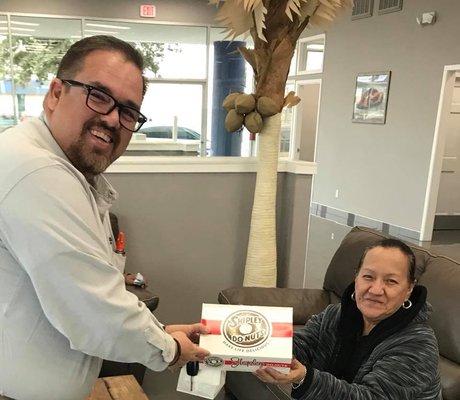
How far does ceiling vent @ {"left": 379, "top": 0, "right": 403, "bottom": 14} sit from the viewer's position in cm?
610

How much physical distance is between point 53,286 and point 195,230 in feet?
7.14

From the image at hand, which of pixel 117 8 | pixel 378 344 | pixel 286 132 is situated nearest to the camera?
pixel 378 344

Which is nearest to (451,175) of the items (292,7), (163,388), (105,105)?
(292,7)

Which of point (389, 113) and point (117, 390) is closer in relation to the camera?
point (117, 390)

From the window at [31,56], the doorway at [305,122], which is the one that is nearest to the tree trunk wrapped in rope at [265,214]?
the window at [31,56]

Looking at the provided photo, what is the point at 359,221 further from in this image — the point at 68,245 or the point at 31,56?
the point at 68,245

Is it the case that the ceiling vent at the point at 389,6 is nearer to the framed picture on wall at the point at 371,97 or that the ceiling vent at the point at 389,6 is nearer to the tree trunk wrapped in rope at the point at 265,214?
the framed picture on wall at the point at 371,97

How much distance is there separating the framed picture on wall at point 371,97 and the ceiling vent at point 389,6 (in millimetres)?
811

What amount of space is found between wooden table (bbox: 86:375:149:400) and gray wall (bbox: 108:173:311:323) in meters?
1.10

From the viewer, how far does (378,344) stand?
1482 mm

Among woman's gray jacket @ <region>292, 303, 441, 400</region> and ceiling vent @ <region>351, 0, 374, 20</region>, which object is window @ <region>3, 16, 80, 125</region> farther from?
woman's gray jacket @ <region>292, 303, 441, 400</region>

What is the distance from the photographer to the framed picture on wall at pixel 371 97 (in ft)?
21.0

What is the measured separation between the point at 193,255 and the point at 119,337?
2124mm

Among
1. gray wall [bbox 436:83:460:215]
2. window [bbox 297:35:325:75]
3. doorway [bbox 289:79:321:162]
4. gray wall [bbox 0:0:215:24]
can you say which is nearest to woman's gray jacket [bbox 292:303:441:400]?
gray wall [bbox 436:83:460:215]
